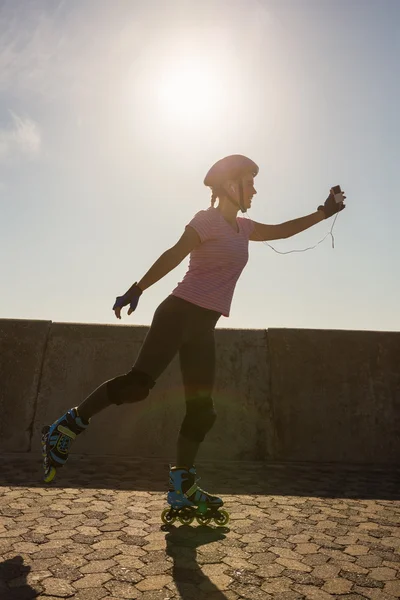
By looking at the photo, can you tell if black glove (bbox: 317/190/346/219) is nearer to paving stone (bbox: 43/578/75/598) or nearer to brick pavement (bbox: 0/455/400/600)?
brick pavement (bbox: 0/455/400/600)

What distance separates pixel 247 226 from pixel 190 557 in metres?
2.01

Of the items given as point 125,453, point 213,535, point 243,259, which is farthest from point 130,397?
point 125,453

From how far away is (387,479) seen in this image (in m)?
4.46

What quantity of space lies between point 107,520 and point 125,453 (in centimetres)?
200

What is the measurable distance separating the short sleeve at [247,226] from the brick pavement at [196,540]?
5.60 ft

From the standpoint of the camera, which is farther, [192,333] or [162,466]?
[162,466]

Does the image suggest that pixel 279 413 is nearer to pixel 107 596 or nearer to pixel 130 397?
pixel 130 397

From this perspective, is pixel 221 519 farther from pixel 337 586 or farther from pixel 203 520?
pixel 337 586

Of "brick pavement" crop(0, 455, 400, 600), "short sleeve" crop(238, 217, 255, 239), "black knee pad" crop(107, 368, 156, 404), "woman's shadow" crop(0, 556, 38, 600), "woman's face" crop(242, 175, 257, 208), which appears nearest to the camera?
"woman's shadow" crop(0, 556, 38, 600)

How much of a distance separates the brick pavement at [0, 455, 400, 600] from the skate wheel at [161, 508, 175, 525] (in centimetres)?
5

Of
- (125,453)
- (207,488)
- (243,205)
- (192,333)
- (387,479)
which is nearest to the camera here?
(192,333)

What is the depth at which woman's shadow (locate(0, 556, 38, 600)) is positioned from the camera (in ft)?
6.56

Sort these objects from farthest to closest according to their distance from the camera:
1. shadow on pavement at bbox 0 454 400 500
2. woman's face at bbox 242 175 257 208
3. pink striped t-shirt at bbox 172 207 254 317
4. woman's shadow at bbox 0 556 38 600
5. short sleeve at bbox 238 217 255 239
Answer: shadow on pavement at bbox 0 454 400 500 → short sleeve at bbox 238 217 255 239 → woman's face at bbox 242 175 257 208 → pink striped t-shirt at bbox 172 207 254 317 → woman's shadow at bbox 0 556 38 600

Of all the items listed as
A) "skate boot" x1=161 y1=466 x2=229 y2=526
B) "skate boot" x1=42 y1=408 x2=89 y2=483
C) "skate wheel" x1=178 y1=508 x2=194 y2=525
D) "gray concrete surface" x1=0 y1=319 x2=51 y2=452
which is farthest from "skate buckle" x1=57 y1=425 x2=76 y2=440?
"gray concrete surface" x1=0 y1=319 x2=51 y2=452
